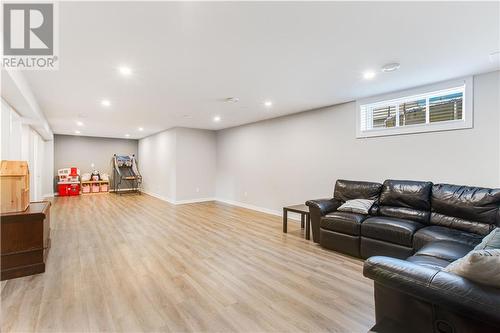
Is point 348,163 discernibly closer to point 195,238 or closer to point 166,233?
point 195,238

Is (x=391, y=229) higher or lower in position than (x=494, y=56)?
lower

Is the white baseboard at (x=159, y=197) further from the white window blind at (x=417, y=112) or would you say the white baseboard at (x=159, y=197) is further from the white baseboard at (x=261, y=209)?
the white window blind at (x=417, y=112)

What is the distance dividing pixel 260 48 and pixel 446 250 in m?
2.69

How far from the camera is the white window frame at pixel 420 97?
3.37 m

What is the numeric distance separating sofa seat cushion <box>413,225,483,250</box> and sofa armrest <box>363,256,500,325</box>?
5.44 ft

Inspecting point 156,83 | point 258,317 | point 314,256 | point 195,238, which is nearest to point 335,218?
point 314,256

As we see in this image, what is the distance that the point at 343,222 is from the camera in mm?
3598

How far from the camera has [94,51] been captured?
8.48ft

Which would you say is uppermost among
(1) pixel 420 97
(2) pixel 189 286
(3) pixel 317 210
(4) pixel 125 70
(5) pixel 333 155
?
(4) pixel 125 70

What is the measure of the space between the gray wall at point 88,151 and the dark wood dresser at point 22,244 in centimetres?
853

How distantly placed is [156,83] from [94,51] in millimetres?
1076

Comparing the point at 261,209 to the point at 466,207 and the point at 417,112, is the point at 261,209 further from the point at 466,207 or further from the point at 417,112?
the point at 466,207

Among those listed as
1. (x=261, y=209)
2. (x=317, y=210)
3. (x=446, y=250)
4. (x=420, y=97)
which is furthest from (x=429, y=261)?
(x=261, y=209)

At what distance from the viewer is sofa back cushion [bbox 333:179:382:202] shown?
3.95 meters
